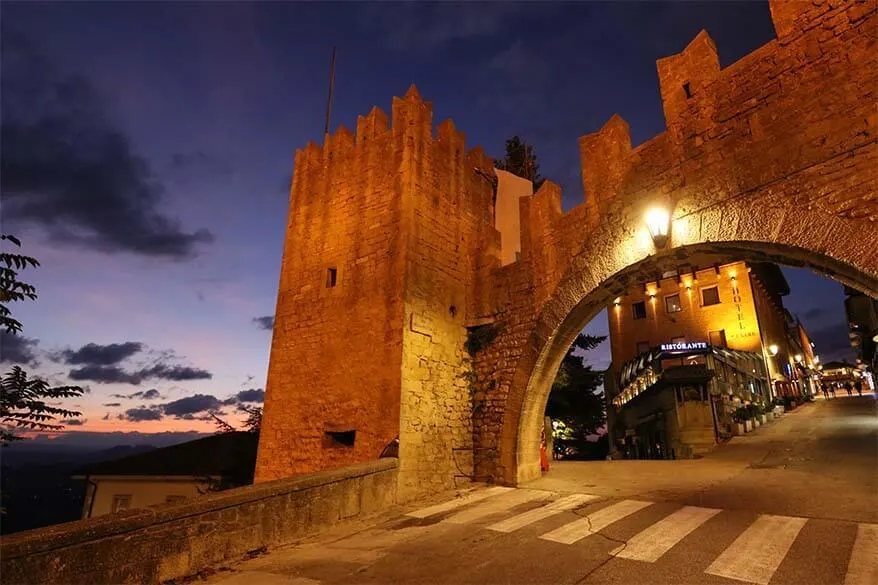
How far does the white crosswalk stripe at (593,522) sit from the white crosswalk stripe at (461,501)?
1853 millimetres

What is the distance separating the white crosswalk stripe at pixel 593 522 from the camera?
14.6 ft

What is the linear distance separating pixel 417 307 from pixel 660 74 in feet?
17.2

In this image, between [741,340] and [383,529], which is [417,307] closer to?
[383,529]

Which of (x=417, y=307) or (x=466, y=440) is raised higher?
(x=417, y=307)

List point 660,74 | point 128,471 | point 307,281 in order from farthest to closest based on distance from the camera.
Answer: point 128,471 < point 307,281 < point 660,74

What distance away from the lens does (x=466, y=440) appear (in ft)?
27.3

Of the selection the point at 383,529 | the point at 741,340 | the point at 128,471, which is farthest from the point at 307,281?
the point at 741,340

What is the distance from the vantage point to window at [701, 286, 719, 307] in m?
24.2

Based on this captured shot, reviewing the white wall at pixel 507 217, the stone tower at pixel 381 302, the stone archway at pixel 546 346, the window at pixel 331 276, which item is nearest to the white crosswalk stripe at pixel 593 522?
the stone archway at pixel 546 346

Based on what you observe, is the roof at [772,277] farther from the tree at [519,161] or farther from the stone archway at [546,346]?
the stone archway at [546,346]

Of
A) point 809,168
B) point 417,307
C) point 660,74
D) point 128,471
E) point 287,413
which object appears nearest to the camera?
point 809,168

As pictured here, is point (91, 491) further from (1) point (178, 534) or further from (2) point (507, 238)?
(2) point (507, 238)

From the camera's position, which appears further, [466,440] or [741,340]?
[741,340]

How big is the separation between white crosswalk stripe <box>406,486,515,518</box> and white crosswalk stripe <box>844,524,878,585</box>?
4158mm
